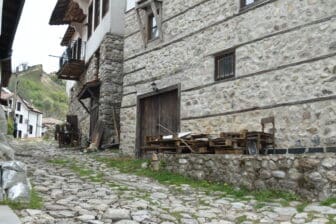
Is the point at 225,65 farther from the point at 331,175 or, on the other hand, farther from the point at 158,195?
the point at 331,175

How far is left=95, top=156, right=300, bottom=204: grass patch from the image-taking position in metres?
7.18

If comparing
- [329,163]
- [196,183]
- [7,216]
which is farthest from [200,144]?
[7,216]

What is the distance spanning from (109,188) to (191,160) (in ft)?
6.73

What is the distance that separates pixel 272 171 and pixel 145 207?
238 centimetres

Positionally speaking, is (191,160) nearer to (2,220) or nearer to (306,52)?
(306,52)

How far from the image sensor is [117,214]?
18.9ft

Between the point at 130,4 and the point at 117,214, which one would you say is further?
the point at 130,4

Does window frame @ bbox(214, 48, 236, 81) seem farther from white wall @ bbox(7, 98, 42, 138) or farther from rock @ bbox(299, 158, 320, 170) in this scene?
white wall @ bbox(7, 98, 42, 138)

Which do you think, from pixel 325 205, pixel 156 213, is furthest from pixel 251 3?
pixel 156 213

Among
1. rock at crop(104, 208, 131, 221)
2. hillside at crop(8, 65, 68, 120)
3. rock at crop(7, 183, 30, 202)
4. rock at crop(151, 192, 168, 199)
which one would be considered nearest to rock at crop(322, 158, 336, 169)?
rock at crop(151, 192, 168, 199)

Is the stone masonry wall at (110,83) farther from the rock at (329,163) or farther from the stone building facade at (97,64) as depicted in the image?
the rock at (329,163)

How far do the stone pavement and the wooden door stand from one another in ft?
11.9

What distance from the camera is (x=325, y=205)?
6.39 m

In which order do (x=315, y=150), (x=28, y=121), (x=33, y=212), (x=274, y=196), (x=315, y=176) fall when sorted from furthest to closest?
(x=28, y=121), (x=315, y=150), (x=274, y=196), (x=315, y=176), (x=33, y=212)
